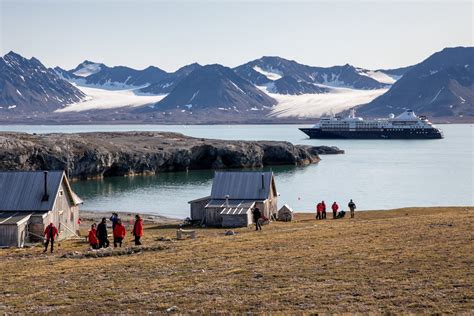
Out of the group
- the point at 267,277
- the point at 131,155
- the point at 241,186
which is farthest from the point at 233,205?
the point at 131,155

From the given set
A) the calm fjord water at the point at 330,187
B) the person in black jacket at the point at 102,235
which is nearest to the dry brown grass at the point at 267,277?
the person in black jacket at the point at 102,235

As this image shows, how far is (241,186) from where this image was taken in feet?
171

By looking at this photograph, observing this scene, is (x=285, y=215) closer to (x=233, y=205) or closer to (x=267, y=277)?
(x=233, y=205)

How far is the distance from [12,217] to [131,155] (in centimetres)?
8269

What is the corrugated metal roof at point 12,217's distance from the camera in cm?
3928

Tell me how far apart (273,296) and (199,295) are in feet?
6.76

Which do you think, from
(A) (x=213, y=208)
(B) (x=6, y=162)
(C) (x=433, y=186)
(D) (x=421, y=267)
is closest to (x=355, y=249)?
(D) (x=421, y=267)

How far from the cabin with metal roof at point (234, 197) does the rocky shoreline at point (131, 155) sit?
2111 inches

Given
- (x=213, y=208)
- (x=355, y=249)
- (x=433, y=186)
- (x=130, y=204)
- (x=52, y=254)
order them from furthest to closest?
(x=433, y=186) < (x=130, y=204) < (x=213, y=208) < (x=52, y=254) < (x=355, y=249)

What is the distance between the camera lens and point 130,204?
259ft

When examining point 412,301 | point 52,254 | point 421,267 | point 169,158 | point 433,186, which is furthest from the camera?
point 169,158

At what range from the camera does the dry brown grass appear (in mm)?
20016

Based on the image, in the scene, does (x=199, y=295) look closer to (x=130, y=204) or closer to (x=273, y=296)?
(x=273, y=296)

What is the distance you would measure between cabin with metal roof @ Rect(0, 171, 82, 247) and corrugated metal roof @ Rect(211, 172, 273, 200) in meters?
10.8
